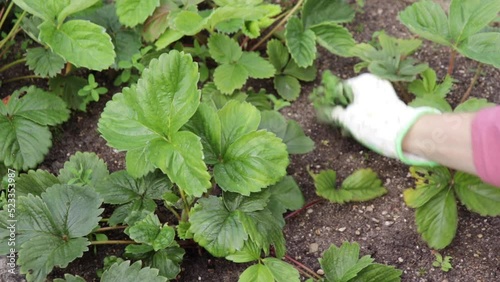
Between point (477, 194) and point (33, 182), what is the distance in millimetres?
A: 1292

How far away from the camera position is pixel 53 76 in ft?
6.42

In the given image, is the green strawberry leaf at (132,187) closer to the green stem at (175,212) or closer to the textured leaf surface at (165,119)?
the green stem at (175,212)

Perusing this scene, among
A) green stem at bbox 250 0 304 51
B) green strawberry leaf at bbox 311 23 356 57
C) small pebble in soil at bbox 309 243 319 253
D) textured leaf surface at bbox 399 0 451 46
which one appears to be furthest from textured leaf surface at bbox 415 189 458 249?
green stem at bbox 250 0 304 51

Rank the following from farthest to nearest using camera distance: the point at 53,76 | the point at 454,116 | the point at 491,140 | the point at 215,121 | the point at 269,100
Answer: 1. the point at 269,100
2. the point at 53,76
3. the point at 215,121
4. the point at 454,116
5. the point at 491,140

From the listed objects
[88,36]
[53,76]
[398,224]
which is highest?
[88,36]

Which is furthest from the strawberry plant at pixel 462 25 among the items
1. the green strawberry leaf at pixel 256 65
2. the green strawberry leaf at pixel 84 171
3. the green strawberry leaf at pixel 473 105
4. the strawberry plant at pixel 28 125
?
the strawberry plant at pixel 28 125

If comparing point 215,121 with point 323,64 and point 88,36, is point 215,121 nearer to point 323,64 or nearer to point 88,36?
point 88,36

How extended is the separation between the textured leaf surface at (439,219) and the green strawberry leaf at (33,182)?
1.09m

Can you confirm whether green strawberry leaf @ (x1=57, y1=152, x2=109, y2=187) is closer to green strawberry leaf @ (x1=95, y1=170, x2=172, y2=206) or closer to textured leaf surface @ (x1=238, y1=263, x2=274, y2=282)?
green strawberry leaf @ (x1=95, y1=170, x2=172, y2=206)

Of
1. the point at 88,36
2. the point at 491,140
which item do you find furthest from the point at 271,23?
the point at 491,140

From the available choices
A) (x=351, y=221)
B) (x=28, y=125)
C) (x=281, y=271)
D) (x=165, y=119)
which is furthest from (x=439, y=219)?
(x=28, y=125)

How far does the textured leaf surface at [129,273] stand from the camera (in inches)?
59.2

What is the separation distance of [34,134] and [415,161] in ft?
3.82

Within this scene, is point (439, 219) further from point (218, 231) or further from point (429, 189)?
point (218, 231)
